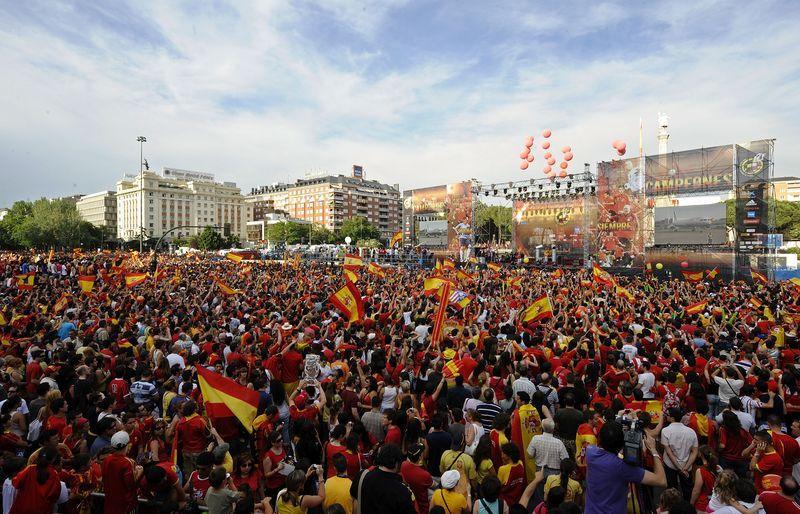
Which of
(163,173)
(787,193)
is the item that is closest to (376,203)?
(163,173)

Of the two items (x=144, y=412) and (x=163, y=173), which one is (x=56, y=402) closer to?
(x=144, y=412)

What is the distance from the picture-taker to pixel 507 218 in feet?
335

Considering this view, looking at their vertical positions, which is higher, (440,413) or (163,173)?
(163,173)

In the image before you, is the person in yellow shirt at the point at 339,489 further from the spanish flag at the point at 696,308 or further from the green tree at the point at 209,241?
the green tree at the point at 209,241

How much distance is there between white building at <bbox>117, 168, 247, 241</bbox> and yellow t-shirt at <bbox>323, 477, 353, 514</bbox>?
138 meters

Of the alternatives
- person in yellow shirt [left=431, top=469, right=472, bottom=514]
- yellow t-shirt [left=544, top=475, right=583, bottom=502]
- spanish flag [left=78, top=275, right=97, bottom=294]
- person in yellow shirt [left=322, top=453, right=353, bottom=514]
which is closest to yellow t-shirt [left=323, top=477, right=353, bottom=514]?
person in yellow shirt [left=322, top=453, right=353, bottom=514]

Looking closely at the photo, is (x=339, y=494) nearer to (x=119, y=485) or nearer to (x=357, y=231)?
(x=119, y=485)

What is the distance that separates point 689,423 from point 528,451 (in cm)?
224

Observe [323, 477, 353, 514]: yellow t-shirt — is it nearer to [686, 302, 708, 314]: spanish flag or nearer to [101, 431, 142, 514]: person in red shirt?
[101, 431, 142, 514]: person in red shirt

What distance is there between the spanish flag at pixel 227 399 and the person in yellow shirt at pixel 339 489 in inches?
76.4

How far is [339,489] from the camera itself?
14.0 ft

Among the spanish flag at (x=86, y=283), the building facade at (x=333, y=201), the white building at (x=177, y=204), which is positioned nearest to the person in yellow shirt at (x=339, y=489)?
the spanish flag at (x=86, y=283)

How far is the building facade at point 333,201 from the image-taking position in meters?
138

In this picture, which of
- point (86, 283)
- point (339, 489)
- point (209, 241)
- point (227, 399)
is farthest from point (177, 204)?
point (339, 489)
